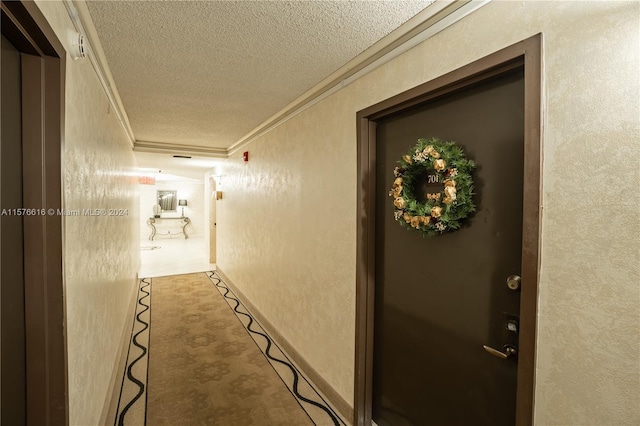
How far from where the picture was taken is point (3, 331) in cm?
86

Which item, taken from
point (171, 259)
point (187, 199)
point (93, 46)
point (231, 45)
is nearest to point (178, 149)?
point (93, 46)

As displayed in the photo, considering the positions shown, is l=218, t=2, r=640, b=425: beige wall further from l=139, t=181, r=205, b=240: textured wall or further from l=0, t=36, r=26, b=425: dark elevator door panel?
l=139, t=181, r=205, b=240: textured wall

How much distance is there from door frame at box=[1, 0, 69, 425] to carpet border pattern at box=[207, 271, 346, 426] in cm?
148

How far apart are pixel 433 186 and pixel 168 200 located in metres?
12.2

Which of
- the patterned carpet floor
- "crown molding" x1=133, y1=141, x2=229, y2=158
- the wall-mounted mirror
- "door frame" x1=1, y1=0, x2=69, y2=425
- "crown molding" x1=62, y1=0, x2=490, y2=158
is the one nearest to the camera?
"door frame" x1=1, y1=0, x2=69, y2=425

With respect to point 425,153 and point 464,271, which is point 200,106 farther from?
point 464,271

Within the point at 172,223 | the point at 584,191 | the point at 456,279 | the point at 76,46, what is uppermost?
the point at 76,46

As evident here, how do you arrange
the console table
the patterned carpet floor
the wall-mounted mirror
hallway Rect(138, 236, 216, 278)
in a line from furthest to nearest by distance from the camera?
the wall-mounted mirror, the console table, hallway Rect(138, 236, 216, 278), the patterned carpet floor

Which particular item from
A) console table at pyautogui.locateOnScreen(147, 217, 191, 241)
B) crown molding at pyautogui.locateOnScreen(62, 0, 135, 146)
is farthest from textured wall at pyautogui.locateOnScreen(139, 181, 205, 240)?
crown molding at pyautogui.locateOnScreen(62, 0, 135, 146)

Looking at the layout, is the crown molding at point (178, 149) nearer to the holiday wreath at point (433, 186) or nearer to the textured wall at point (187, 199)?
the holiday wreath at point (433, 186)

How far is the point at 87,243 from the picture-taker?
1514 mm

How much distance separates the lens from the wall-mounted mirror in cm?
1170

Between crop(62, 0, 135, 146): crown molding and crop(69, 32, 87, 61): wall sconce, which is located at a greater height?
crop(62, 0, 135, 146): crown molding

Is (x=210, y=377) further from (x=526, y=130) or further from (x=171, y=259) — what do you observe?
(x=171, y=259)
